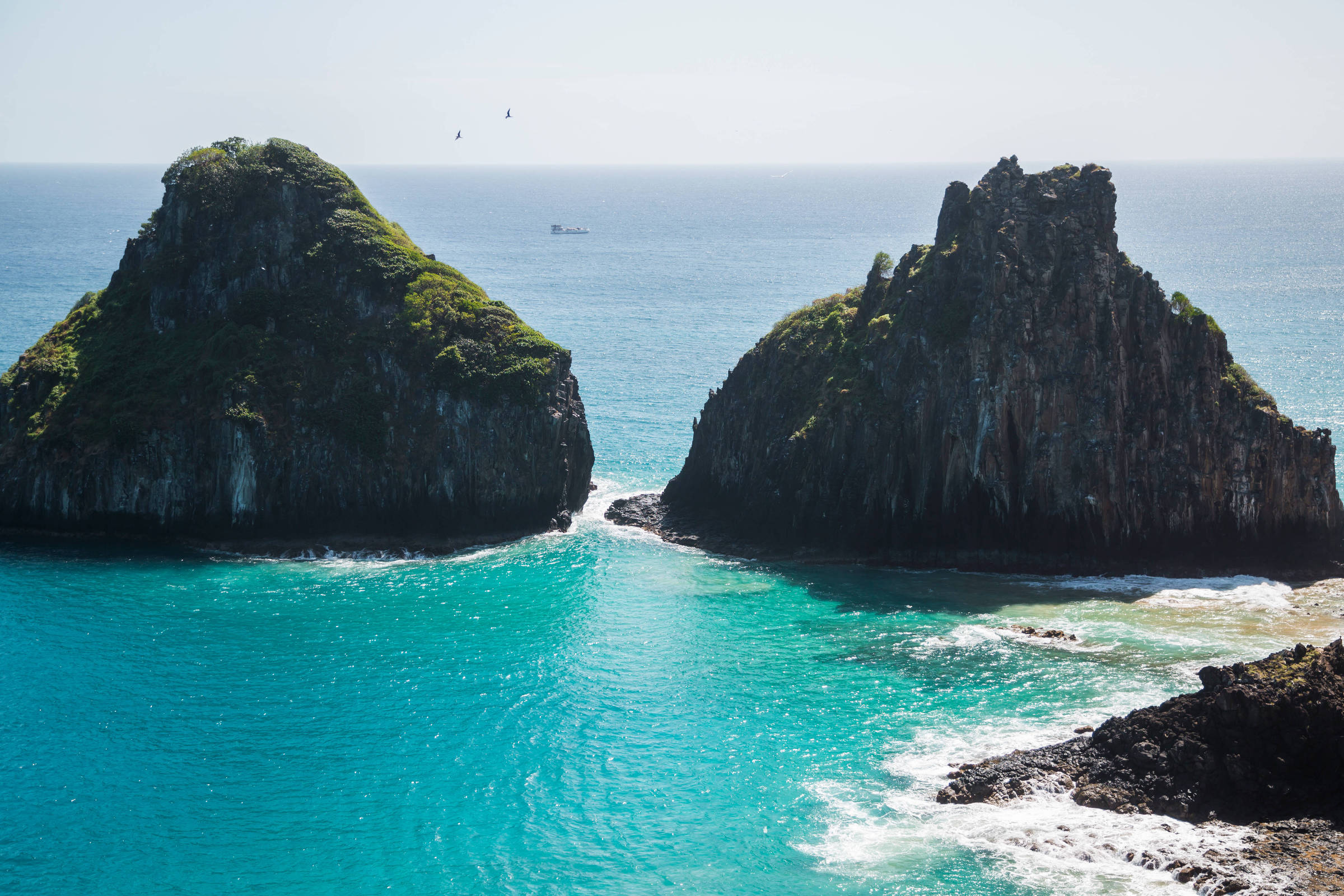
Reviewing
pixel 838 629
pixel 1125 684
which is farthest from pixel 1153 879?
pixel 838 629

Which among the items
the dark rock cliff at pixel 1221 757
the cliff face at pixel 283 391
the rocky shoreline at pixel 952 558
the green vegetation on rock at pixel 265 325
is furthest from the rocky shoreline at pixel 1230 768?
the green vegetation on rock at pixel 265 325

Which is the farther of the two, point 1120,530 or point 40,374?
point 40,374

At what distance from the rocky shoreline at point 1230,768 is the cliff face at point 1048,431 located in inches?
916

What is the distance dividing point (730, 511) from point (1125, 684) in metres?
28.8

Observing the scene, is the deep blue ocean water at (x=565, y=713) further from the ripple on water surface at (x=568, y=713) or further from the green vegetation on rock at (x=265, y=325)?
the green vegetation on rock at (x=265, y=325)

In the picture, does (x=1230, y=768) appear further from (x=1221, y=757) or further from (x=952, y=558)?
(x=952, y=558)

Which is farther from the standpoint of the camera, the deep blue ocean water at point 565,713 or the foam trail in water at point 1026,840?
the deep blue ocean water at point 565,713

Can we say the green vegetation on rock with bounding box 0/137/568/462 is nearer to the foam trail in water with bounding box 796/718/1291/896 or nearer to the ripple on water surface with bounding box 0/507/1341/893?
the ripple on water surface with bounding box 0/507/1341/893

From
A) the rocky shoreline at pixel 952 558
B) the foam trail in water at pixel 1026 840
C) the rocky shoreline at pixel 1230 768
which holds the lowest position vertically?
the foam trail in water at pixel 1026 840

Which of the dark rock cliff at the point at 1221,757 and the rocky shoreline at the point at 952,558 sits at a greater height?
the rocky shoreline at the point at 952,558

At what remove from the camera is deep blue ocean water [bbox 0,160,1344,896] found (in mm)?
37531

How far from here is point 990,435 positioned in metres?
64.2

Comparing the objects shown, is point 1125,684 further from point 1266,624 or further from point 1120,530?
point 1120,530

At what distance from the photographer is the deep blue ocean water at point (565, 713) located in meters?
37.5
